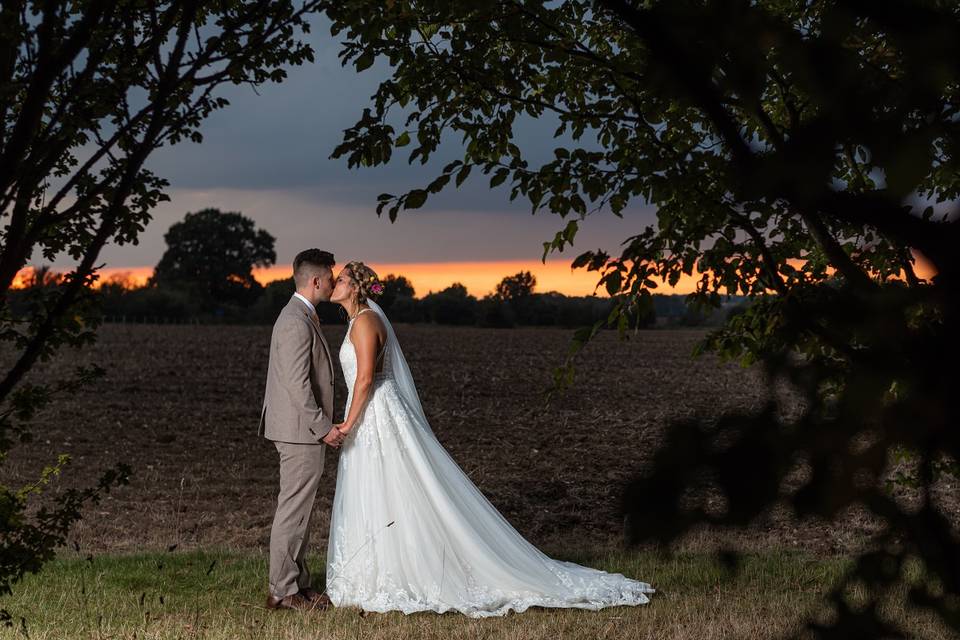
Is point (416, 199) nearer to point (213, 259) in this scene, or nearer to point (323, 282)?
point (323, 282)

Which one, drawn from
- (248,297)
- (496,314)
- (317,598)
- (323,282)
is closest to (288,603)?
(317,598)

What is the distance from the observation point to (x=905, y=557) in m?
1.14

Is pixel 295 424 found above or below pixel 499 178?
below

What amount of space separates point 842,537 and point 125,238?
911 cm

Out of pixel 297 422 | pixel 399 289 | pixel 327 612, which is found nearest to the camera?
pixel 327 612

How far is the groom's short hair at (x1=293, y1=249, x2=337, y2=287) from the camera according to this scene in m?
7.47

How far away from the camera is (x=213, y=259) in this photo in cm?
11525

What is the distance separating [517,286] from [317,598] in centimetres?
7707

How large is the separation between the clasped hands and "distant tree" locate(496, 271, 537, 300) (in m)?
70.0

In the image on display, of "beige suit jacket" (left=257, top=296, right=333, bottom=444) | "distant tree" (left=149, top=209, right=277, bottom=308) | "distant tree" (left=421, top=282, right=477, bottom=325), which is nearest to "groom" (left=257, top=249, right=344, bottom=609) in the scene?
"beige suit jacket" (left=257, top=296, right=333, bottom=444)

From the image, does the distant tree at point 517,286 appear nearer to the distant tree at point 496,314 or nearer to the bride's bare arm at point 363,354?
the distant tree at point 496,314

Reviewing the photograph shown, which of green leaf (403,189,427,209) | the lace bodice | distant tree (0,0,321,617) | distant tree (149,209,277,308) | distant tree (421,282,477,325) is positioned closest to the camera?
distant tree (0,0,321,617)

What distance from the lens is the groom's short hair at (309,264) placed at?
7.47 m

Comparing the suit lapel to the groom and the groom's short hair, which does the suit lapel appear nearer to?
the groom
